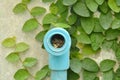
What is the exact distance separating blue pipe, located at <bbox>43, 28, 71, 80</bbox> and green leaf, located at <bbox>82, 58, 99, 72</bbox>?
200 millimetres

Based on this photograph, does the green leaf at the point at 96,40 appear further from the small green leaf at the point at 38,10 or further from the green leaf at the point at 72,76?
the small green leaf at the point at 38,10

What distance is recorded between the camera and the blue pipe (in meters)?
1.41

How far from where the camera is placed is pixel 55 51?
4.60 feet

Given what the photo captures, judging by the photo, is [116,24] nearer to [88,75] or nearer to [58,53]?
[88,75]

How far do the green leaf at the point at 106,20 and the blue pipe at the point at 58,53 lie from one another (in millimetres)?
283

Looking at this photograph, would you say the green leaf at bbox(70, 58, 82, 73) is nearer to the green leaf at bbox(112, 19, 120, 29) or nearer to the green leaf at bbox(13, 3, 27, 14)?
the green leaf at bbox(112, 19, 120, 29)

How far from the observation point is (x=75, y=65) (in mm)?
1722

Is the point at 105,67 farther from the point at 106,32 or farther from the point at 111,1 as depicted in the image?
the point at 111,1

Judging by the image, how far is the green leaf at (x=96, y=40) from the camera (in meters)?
1.72

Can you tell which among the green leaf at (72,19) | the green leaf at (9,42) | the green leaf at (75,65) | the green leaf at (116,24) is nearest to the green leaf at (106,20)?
the green leaf at (116,24)

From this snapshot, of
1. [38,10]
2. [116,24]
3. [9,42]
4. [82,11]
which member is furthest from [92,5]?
[9,42]

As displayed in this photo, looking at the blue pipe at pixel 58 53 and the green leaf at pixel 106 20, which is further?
the green leaf at pixel 106 20

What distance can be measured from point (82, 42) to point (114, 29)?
18 centimetres

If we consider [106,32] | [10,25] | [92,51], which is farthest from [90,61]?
[10,25]
